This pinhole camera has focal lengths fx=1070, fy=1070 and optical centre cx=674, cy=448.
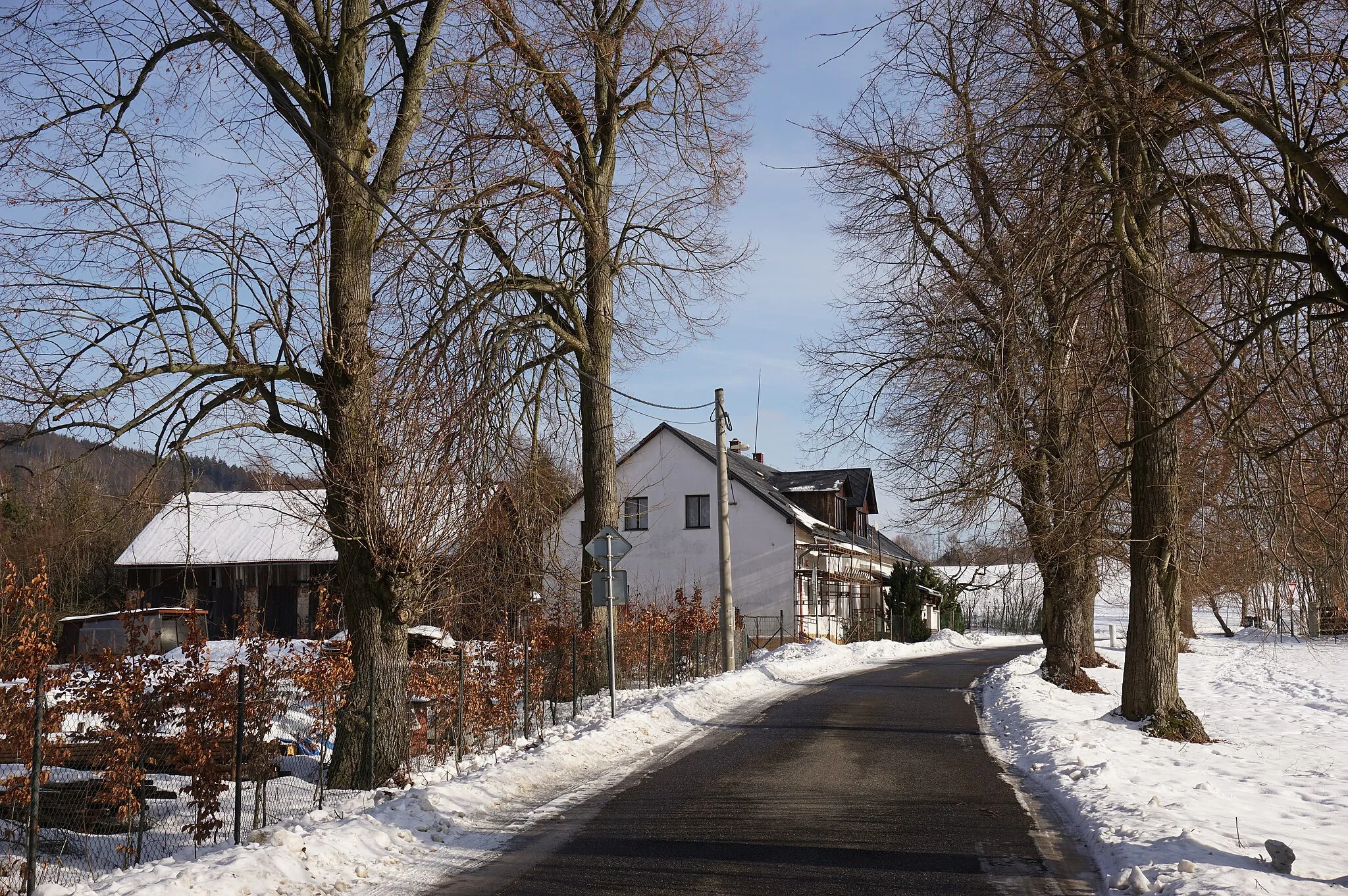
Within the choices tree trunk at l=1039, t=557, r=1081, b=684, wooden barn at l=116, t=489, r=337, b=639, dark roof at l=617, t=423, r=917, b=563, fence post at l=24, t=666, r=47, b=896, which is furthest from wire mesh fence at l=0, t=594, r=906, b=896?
wooden barn at l=116, t=489, r=337, b=639

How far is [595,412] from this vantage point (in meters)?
20.1

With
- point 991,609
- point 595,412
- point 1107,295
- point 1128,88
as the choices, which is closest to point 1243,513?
point 1107,295

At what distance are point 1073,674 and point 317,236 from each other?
1807cm

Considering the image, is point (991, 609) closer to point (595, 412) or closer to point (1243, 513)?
point (595, 412)

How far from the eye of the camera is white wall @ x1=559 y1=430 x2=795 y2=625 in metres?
45.7

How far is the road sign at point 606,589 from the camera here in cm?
1662

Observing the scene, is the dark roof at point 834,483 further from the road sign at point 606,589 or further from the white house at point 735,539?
the road sign at point 606,589

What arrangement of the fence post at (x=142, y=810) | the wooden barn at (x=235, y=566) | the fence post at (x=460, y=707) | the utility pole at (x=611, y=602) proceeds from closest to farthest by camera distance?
the fence post at (x=142, y=810) < the fence post at (x=460, y=707) < the utility pole at (x=611, y=602) < the wooden barn at (x=235, y=566)

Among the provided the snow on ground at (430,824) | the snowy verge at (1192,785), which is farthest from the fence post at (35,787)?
the snowy verge at (1192,785)

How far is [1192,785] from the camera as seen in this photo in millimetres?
10414

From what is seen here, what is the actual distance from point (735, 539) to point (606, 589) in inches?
1174

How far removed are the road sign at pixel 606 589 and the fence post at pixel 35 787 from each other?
9.67m

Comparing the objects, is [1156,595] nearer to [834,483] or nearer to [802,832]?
[802,832]

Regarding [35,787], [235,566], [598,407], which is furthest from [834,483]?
[35,787]
